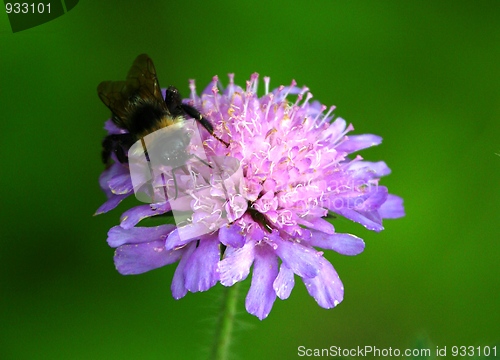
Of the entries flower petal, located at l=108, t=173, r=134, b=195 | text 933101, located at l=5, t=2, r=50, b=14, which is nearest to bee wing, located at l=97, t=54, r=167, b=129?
flower petal, located at l=108, t=173, r=134, b=195

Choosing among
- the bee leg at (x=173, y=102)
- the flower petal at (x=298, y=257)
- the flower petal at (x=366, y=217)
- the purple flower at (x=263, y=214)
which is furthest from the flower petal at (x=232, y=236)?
the bee leg at (x=173, y=102)

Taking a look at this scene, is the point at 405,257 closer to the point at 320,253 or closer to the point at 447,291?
the point at 447,291

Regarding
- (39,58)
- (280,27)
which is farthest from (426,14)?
(39,58)

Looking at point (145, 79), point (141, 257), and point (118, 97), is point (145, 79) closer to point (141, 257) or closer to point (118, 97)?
point (118, 97)

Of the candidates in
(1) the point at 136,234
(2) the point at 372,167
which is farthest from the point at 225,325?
(2) the point at 372,167

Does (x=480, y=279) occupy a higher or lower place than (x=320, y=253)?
lower

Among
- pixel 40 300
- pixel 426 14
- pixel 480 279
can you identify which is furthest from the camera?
pixel 426 14
